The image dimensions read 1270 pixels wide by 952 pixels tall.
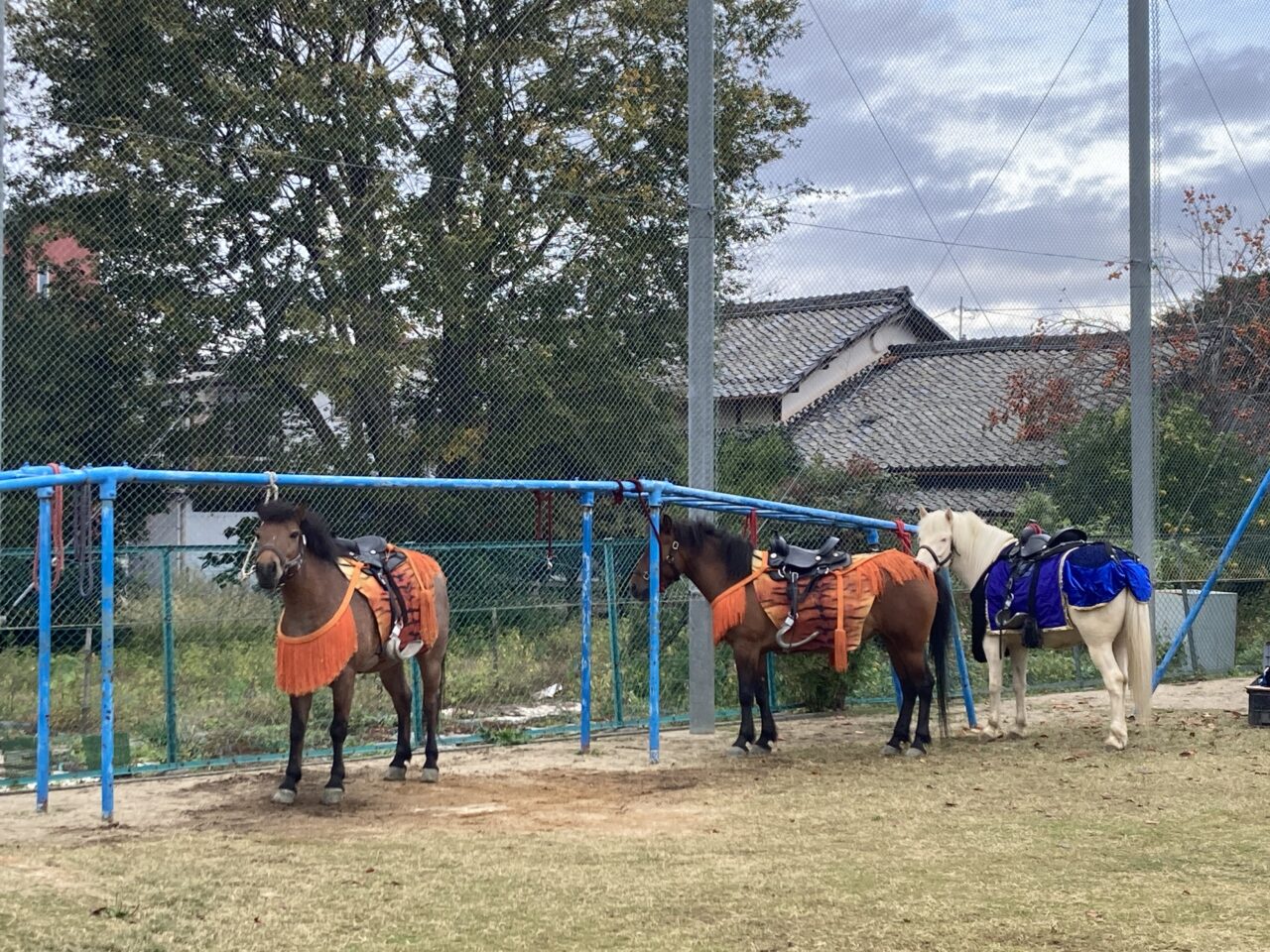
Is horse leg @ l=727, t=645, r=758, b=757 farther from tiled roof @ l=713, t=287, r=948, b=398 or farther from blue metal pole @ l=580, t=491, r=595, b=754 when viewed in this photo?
tiled roof @ l=713, t=287, r=948, b=398

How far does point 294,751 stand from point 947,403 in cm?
1729

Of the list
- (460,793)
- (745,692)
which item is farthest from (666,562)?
(460,793)

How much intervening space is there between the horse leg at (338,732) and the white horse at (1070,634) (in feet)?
13.4

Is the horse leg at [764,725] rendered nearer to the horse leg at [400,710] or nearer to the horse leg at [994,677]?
the horse leg at [994,677]

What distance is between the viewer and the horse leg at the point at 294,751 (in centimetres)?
736

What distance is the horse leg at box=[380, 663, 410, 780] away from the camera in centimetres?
825

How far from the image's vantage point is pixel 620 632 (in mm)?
10758

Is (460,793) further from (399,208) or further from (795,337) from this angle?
(795,337)

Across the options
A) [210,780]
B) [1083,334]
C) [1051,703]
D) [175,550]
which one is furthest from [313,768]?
[1083,334]

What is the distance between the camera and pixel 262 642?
8992 mm

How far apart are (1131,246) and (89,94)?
8.92 m

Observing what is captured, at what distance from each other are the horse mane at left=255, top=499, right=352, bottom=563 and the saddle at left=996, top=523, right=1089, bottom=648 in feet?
14.9

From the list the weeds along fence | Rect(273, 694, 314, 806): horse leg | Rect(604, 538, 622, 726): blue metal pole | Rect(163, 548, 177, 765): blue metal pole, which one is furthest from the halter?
Rect(163, 548, 177, 765): blue metal pole

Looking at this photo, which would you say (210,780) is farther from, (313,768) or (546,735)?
(546,735)
